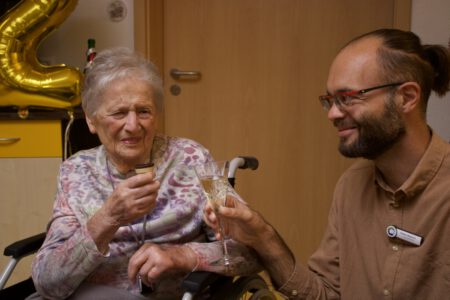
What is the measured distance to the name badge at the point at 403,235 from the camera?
1165 millimetres

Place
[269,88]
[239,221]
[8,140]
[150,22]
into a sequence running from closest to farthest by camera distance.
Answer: [239,221] → [8,140] → [150,22] → [269,88]

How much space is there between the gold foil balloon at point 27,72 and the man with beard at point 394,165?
122cm

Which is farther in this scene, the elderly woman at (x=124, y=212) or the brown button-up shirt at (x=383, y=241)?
the elderly woman at (x=124, y=212)

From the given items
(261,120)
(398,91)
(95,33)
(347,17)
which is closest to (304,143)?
(261,120)

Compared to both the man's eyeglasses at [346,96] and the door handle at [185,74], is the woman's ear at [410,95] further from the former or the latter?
the door handle at [185,74]

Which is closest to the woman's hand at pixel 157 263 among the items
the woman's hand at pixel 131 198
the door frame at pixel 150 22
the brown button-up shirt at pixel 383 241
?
the woman's hand at pixel 131 198

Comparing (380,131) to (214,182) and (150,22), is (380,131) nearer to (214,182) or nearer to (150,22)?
(214,182)

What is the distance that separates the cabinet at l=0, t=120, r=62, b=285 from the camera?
2166mm

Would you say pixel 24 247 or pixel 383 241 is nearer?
pixel 383 241

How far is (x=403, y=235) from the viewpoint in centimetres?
118

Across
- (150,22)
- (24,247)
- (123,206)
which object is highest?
(150,22)

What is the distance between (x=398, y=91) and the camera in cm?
118

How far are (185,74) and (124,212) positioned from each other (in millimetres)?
1843

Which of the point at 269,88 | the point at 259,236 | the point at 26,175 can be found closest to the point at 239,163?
the point at 259,236
